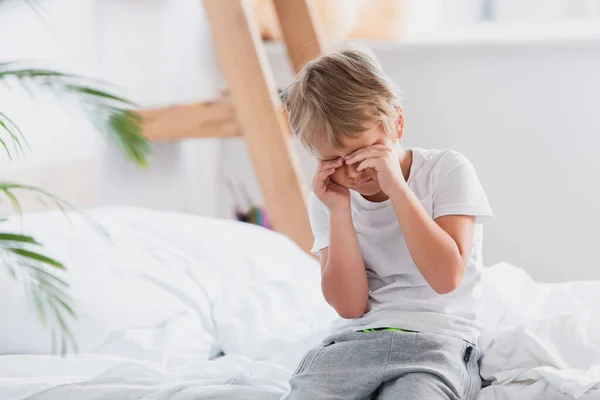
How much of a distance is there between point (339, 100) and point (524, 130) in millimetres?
1556

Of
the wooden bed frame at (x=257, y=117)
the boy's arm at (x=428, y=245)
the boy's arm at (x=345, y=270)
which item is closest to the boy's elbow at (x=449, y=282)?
the boy's arm at (x=428, y=245)

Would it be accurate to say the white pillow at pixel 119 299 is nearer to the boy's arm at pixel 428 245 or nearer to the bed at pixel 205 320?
the bed at pixel 205 320

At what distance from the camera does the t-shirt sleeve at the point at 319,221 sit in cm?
124

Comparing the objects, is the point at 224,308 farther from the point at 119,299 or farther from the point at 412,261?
the point at 412,261

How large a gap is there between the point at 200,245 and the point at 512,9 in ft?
5.35

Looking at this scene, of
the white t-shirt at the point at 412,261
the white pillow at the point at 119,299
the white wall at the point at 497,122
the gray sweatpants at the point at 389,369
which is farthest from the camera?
the white wall at the point at 497,122

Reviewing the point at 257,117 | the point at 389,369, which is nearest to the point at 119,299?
the point at 389,369

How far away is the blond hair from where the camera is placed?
42.9 inches

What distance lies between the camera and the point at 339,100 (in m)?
1.09

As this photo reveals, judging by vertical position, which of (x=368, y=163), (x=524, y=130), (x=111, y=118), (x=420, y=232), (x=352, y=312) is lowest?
(x=524, y=130)

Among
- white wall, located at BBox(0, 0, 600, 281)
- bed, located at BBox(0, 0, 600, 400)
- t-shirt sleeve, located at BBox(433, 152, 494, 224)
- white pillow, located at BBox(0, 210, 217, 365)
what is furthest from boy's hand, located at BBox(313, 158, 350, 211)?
white wall, located at BBox(0, 0, 600, 281)

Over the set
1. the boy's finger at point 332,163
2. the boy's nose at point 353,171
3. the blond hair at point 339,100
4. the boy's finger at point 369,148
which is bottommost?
the boy's nose at point 353,171

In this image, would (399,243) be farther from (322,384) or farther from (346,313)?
(322,384)

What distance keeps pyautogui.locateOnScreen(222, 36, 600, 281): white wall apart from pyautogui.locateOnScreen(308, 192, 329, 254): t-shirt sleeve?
4.63ft
